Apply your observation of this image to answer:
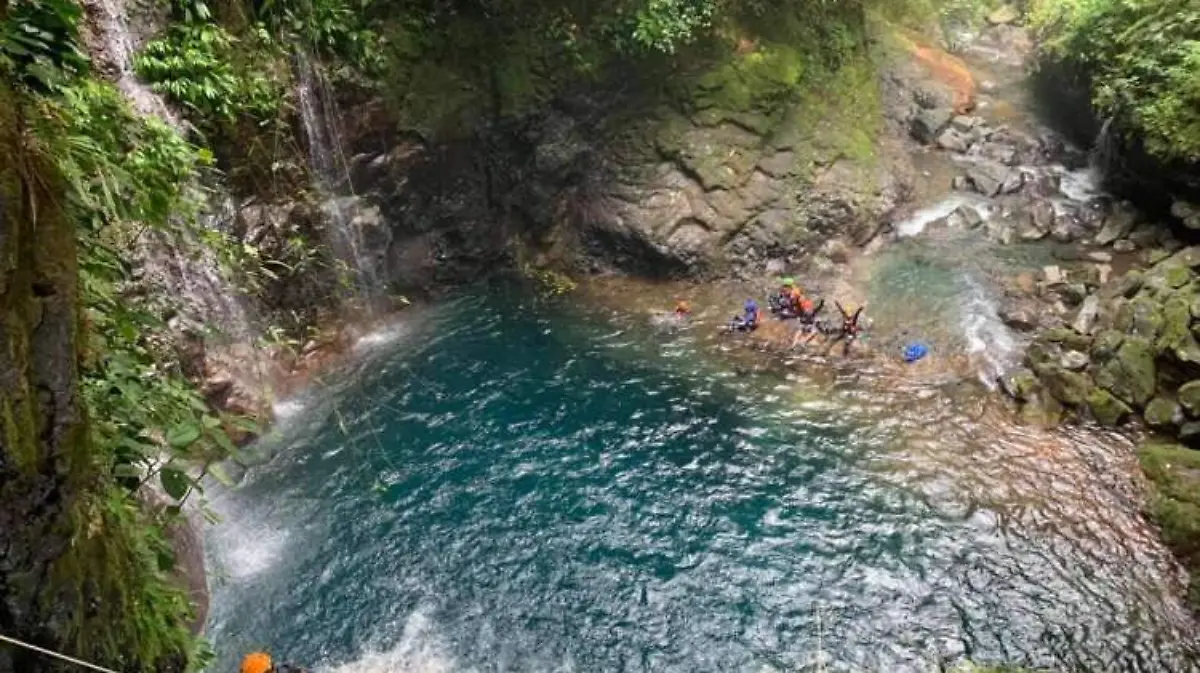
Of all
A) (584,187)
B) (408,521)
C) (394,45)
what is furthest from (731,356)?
(394,45)

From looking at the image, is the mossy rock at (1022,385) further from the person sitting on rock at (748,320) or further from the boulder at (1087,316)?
the person sitting on rock at (748,320)

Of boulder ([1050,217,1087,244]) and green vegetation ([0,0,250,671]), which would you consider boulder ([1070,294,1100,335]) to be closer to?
boulder ([1050,217,1087,244])

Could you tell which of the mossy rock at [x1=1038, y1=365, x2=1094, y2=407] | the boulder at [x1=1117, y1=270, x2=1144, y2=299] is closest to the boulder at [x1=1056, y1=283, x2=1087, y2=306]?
the boulder at [x1=1117, y1=270, x2=1144, y2=299]

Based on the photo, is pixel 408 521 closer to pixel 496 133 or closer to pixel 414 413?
pixel 414 413

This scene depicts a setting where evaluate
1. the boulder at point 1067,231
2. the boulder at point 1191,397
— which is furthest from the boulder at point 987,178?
the boulder at point 1191,397

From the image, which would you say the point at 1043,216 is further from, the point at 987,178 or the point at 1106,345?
the point at 1106,345

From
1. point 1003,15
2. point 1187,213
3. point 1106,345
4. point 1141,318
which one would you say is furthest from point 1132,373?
point 1003,15
